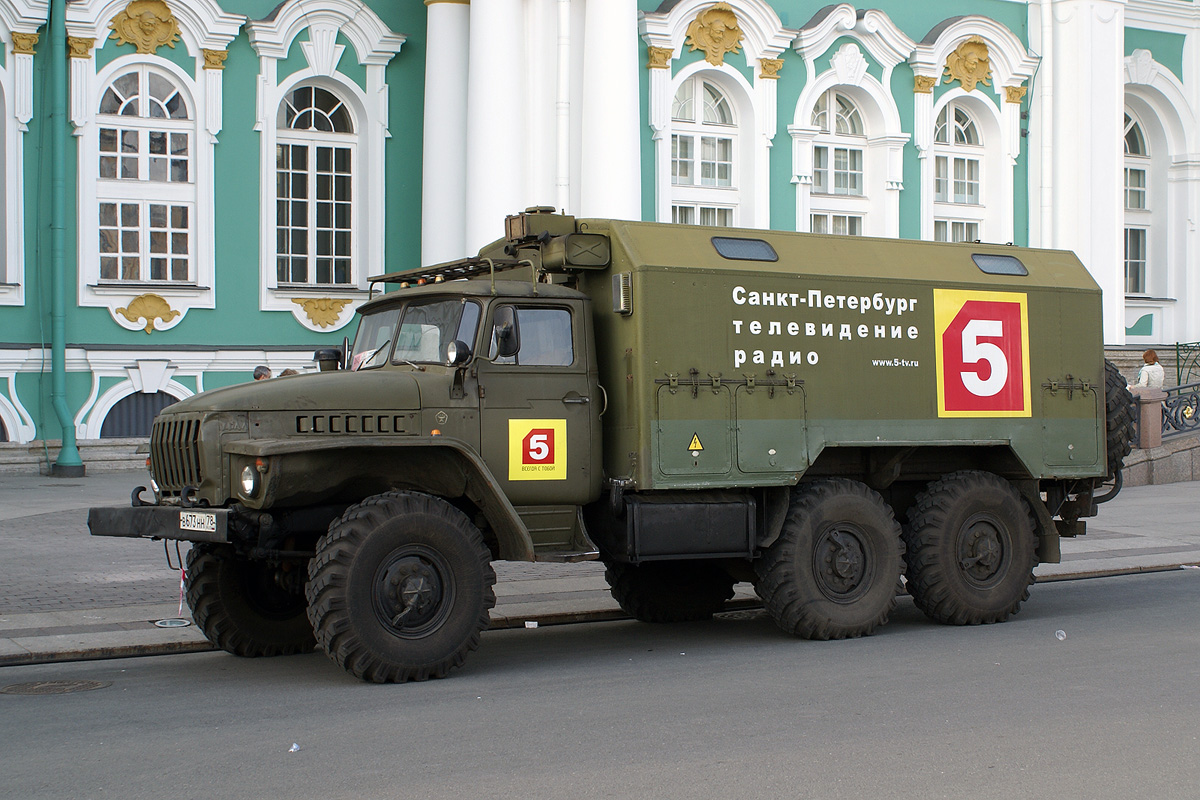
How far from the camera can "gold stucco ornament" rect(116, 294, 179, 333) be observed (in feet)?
76.7

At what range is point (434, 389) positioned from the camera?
9.16m

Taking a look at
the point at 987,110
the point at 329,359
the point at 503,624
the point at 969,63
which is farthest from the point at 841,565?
the point at 987,110

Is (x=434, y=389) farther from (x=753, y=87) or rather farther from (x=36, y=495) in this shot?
(x=753, y=87)

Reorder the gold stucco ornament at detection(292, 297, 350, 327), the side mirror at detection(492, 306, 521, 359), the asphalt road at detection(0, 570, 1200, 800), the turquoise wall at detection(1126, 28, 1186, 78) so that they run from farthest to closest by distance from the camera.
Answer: the turquoise wall at detection(1126, 28, 1186, 78), the gold stucco ornament at detection(292, 297, 350, 327), the side mirror at detection(492, 306, 521, 359), the asphalt road at detection(0, 570, 1200, 800)

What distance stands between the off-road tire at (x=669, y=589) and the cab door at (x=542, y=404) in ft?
5.72

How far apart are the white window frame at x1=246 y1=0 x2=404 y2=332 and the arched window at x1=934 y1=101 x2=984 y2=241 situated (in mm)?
11860

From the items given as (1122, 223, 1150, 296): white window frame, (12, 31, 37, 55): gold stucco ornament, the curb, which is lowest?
the curb

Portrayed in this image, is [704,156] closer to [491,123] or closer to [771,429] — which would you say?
[491,123]

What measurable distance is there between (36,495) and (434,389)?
1227cm

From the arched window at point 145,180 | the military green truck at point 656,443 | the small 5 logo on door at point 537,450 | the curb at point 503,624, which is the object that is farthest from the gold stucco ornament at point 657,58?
the small 5 logo on door at point 537,450

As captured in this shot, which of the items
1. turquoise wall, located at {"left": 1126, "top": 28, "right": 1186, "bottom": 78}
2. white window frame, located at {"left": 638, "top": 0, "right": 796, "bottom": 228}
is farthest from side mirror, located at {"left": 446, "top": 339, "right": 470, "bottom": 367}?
turquoise wall, located at {"left": 1126, "top": 28, "right": 1186, "bottom": 78}

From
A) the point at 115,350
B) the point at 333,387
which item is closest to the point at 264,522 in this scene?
the point at 333,387

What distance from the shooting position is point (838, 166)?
29.3 meters

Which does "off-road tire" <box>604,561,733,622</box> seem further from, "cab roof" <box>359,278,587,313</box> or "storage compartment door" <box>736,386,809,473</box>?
"cab roof" <box>359,278,587,313</box>
